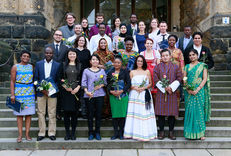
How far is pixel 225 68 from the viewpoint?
Result: 24.6ft

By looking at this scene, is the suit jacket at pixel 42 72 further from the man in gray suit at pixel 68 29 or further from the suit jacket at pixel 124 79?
the man in gray suit at pixel 68 29

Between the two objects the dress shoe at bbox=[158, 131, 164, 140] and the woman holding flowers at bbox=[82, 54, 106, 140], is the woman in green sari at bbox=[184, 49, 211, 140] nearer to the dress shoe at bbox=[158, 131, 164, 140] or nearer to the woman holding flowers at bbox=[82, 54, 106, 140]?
the dress shoe at bbox=[158, 131, 164, 140]

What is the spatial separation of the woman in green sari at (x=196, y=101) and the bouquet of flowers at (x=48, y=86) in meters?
2.53

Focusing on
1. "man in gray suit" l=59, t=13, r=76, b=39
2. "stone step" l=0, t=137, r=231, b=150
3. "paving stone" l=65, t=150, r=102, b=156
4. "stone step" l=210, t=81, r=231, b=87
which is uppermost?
"man in gray suit" l=59, t=13, r=76, b=39

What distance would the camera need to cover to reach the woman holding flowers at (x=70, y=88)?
429 centimetres

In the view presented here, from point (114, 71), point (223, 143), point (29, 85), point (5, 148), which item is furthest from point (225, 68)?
point (5, 148)

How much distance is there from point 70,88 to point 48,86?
0.41 m

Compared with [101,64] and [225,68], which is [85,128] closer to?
[101,64]

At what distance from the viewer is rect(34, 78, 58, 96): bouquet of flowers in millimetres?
4176

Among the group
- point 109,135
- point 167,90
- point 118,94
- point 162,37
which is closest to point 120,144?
point 109,135

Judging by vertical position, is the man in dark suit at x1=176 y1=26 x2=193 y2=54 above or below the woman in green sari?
above

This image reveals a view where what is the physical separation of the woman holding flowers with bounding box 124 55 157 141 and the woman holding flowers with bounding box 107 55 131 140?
0.11 meters

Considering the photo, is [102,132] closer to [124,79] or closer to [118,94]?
[118,94]

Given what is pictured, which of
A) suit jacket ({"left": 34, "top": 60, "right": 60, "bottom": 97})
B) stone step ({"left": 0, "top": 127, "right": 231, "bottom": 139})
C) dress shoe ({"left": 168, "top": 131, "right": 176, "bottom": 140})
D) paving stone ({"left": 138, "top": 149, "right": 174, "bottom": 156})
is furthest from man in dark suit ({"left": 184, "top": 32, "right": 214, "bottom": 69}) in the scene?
suit jacket ({"left": 34, "top": 60, "right": 60, "bottom": 97})
